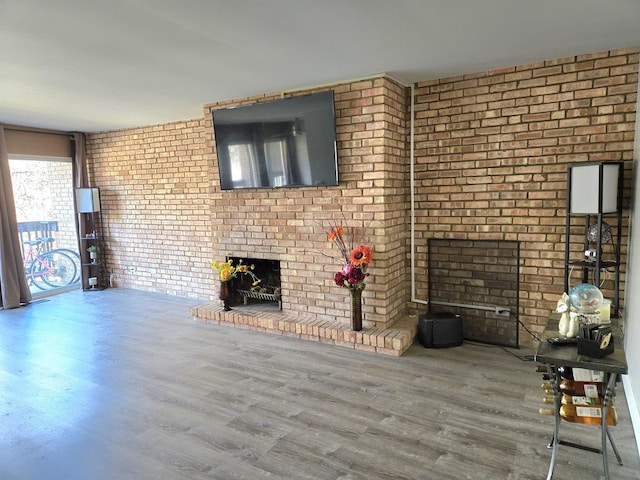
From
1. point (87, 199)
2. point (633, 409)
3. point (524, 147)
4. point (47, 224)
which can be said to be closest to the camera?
point (633, 409)

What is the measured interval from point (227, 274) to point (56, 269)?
3.86 m

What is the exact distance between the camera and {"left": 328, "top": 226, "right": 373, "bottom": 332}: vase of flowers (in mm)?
3568

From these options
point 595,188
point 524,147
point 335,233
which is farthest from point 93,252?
point 595,188

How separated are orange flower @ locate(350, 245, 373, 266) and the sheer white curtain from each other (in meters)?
4.63

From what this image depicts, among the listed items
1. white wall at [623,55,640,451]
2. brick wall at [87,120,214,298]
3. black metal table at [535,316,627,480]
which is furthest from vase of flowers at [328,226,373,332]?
brick wall at [87,120,214,298]

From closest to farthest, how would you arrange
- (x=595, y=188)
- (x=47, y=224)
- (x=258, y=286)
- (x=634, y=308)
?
1. (x=634, y=308)
2. (x=595, y=188)
3. (x=258, y=286)
4. (x=47, y=224)

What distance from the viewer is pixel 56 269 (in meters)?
6.58

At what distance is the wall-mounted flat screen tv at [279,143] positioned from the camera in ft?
12.2

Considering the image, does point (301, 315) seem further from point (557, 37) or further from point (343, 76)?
point (557, 37)

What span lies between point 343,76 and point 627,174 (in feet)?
7.69

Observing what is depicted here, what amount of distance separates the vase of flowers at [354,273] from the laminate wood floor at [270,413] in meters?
0.36

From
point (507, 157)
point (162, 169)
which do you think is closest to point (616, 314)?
point (507, 157)

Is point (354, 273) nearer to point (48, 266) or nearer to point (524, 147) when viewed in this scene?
point (524, 147)

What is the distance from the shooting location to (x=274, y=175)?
4.07 meters
